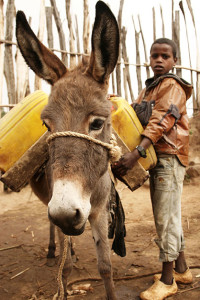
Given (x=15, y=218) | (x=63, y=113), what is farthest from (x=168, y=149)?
(x=15, y=218)

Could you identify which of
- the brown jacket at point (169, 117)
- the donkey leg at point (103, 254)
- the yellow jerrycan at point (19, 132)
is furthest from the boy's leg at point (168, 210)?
the yellow jerrycan at point (19, 132)

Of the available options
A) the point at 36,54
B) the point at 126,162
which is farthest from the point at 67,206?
the point at 36,54

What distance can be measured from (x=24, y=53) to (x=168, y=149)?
5.33 ft

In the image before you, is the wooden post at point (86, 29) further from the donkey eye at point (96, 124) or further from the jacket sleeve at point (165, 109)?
the donkey eye at point (96, 124)

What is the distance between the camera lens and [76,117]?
1.71 m

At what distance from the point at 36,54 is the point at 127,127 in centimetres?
108

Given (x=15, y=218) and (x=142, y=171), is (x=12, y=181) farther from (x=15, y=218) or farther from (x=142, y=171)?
(x=15, y=218)

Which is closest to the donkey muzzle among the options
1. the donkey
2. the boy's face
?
Result: the donkey

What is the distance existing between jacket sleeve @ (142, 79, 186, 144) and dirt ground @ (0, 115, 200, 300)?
1749mm

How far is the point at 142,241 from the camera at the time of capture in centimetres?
416

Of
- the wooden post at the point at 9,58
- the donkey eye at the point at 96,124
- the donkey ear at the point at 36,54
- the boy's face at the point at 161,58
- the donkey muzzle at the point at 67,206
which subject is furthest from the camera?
the wooden post at the point at 9,58

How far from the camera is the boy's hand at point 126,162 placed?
238cm

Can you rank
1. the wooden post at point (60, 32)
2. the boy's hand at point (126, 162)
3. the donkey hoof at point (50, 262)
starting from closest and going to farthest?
the boy's hand at point (126, 162)
the donkey hoof at point (50, 262)
the wooden post at point (60, 32)

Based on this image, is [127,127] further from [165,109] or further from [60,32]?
[60,32]
